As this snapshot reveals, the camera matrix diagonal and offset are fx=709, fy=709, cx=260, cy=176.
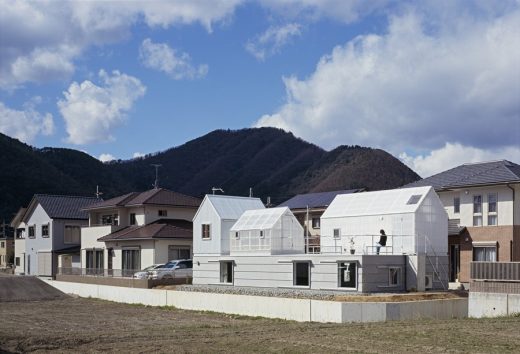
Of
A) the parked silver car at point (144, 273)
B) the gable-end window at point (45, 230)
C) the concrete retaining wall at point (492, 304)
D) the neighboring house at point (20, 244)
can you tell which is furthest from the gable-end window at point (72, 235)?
the concrete retaining wall at point (492, 304)

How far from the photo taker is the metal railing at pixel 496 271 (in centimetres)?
2784

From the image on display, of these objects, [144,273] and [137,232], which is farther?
[137,232]

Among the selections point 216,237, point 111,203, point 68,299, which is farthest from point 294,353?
point 111,203

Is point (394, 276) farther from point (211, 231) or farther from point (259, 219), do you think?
point (211, 231)

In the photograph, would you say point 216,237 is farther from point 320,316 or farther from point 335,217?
point 320,316

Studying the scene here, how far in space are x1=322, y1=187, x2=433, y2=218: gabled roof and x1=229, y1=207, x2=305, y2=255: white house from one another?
2.16m

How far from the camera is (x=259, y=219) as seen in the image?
1601 inches

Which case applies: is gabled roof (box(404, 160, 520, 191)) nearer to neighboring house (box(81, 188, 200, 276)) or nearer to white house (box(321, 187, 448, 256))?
white house (box(321, 187, 448, 256))

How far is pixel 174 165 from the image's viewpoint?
148000 mm

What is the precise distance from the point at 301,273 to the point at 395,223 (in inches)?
210

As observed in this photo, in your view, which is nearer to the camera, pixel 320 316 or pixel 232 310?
pixel 320 316

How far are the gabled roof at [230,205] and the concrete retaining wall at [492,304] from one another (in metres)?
18.1

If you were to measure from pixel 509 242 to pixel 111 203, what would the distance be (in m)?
30.4

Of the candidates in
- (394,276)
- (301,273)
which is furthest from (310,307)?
(301,273)
